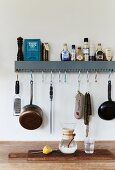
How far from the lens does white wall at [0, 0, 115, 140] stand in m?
2.17

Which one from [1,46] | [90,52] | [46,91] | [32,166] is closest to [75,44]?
[90,52]

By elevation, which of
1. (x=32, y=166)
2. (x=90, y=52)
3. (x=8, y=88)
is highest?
(x=90, y=52)

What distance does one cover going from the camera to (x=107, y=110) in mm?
2162

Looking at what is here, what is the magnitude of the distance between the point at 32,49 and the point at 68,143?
0.68 metres

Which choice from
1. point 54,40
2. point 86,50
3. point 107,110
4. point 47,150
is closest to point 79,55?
point 86,50

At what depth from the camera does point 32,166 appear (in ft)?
5.81

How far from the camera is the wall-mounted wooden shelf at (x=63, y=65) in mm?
2074

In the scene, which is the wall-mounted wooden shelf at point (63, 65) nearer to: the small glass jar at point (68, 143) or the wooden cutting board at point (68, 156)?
the small glass jar at point (68, 143)

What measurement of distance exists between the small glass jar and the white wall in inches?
6.8

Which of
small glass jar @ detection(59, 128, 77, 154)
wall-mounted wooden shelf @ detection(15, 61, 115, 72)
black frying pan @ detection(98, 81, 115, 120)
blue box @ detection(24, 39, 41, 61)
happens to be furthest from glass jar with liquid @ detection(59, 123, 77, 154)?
blue box @ detection(24, 39, 41, 61)

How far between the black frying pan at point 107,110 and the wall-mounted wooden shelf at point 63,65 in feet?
0.56

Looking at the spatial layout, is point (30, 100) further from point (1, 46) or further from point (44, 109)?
point (1, 46)

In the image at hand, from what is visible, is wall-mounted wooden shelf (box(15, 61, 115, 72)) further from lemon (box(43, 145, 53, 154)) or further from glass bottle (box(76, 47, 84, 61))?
lemon (box(43, 145, 53, 154))

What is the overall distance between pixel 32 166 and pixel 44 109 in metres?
0.52
